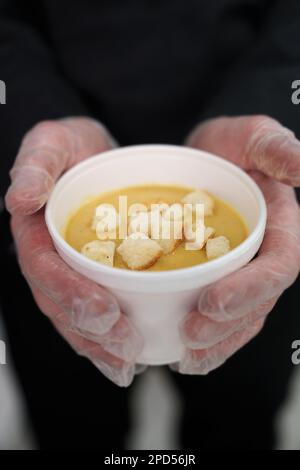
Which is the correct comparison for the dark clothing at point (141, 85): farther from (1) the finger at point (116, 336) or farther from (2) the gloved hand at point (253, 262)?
(1) the finger at point (116, 336)

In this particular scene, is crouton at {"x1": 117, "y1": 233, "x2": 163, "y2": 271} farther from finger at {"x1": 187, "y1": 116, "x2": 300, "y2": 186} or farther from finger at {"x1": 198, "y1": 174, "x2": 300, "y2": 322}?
finger at {"x1": 187, "y1": 116, "x2": 300, "y2": 186}

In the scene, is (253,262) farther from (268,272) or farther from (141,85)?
(141,85)

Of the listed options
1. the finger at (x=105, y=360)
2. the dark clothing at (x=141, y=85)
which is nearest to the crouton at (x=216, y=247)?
the finger at (x=105, y=360)

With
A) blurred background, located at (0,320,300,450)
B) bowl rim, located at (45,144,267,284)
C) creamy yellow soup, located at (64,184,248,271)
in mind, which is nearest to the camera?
bowl rim, located at (45,144,267,284)

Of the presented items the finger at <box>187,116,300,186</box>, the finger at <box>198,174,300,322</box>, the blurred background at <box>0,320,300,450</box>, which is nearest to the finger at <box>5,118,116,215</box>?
the finger at <box>187,116,300,186</box>

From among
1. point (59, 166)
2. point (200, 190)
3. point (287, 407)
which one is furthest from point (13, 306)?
point (287, 407)
